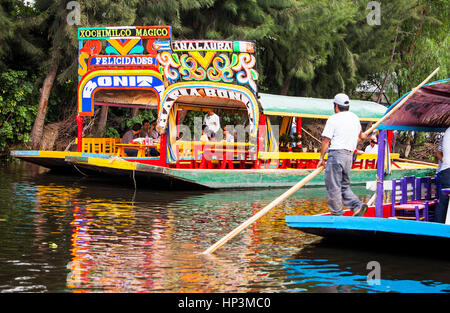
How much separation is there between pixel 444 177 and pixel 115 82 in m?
11.8

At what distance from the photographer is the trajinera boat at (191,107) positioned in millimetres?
17016

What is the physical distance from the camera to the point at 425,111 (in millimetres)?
10172

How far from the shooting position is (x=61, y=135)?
27.7m

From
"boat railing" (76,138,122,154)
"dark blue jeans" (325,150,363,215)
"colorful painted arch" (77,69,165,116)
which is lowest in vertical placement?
"dark blue jeans" (325,150,363,215)

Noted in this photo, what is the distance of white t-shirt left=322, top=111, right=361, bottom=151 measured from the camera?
8867mm

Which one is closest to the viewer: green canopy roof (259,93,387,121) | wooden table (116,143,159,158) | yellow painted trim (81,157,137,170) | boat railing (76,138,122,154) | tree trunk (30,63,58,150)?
yellow painted trim (81,157,137,170)

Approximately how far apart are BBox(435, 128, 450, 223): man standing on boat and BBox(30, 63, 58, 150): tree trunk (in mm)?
19244

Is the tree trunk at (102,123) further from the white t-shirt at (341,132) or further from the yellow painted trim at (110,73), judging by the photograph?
the white t-shirt at (341,132)

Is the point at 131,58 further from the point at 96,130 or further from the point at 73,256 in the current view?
the point at 73,256

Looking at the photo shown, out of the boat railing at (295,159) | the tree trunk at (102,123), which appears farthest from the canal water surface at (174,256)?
the tree trunk at (102,123)

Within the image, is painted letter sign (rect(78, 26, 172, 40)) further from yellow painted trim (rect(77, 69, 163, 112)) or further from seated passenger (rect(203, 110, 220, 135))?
seated passenger (rect(203, 110, 220, 135))

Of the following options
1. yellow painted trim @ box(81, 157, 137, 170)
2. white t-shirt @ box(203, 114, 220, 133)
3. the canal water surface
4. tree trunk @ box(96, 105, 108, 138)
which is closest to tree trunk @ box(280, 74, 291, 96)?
tree trunk @ box(96, 105, 108, 138)

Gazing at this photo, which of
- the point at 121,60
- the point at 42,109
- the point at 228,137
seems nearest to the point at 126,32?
the point at 121,60
